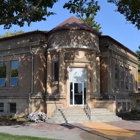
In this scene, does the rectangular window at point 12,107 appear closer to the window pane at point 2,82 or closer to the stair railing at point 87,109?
the window pane at point 2,82

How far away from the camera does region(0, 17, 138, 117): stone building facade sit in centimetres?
1945

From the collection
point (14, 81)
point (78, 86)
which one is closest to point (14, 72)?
point (14, 81)

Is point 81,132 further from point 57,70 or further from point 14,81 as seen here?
point 14,81

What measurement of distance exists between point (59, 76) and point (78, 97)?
2.42 m

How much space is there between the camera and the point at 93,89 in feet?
64.2

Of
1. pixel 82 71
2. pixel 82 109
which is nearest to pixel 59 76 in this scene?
pixel 82 71

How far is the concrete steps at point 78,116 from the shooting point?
54.6ft

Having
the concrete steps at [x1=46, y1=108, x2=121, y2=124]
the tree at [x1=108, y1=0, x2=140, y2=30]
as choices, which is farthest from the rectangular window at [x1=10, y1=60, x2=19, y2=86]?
the tree at [x1=108, y1=0, x2=140, y2=30]

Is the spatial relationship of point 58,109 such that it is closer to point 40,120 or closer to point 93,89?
point 40,120

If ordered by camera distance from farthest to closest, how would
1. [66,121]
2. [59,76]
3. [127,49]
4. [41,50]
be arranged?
[127,49], [41,50], [59,76], [66,121]

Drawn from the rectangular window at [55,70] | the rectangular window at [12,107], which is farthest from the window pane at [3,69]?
the rectangular window at [55,70]

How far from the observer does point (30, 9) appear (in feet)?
42.4

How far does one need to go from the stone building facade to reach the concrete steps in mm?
1045

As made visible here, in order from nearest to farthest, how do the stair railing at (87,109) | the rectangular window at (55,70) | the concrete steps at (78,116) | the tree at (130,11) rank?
1. the tree at (130,11)
2. the concrete steps at (78,116)
3. the stair railing at (87,109)
4. the rectangular window at (55,70)
